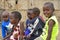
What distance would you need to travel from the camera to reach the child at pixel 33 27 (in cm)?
550

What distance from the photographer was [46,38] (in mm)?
4922

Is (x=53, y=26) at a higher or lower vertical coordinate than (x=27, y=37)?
higher

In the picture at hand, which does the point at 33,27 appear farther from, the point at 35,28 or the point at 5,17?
the point at 5,17

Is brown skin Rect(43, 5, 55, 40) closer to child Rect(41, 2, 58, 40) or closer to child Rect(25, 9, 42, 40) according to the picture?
child Rect(41, 2, 58, 40)

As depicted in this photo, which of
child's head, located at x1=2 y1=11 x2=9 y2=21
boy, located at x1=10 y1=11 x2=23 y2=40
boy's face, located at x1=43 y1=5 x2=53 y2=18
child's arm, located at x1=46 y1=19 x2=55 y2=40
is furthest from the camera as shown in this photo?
child's head, located at x1=2 y1=11 x2=9 y2=21

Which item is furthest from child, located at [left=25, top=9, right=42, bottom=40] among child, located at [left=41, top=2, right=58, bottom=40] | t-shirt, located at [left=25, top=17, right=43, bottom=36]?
child, located at [left=41, top=2, right=58, bottom=40]

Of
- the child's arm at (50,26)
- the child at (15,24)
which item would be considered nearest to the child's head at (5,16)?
the child at (15,24)

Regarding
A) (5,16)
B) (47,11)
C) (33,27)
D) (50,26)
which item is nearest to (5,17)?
(5,16)

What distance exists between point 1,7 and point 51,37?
690 centimetres

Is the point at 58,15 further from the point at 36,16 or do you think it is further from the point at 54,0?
the point at 36,16

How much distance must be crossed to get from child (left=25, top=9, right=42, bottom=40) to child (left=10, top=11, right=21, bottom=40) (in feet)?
0.59

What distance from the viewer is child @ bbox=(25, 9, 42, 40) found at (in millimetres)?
5496

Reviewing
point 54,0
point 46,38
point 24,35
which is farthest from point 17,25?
point 54,0

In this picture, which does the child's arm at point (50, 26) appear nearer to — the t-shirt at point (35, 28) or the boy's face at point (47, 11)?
the boy's face at point (47, 11)
